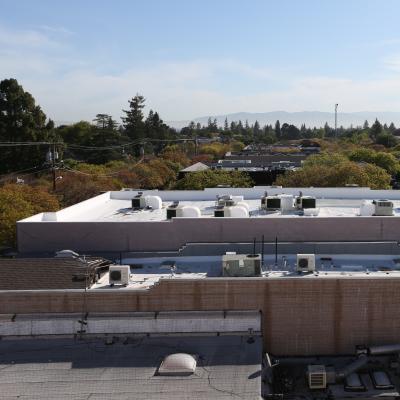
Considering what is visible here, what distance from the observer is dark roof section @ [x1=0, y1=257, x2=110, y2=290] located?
1574 centimetres

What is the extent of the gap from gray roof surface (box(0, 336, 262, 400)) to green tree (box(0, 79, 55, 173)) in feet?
129

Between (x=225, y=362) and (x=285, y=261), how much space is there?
557 centimetres

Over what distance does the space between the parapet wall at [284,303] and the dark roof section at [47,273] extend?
0.50 metres

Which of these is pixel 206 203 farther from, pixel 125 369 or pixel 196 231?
pixel 125 369

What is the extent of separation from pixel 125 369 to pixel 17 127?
140ft

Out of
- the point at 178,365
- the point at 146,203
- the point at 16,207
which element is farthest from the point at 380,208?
the point at 16,207

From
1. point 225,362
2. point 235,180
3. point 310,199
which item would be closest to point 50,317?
point 225,362

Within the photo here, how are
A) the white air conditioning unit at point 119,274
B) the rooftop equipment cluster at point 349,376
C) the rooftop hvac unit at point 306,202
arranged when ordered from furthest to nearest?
the rooftop hvac unit at point 306,202, the white air conditioning unit at point 119,274, the rooftop equipment cluster at point 349,376

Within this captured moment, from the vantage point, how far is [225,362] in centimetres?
1329

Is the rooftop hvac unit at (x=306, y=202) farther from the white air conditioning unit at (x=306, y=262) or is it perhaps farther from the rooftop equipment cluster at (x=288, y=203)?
the white air conditioning unit at (x=306, y=262)

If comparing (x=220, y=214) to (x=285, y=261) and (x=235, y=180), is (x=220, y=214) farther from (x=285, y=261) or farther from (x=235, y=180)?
(x=235, y=180)

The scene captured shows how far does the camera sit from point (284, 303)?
15.4 metres

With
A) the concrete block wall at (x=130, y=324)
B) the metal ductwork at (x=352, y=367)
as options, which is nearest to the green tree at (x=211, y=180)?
the concrete block wall at (x=130, y=324)

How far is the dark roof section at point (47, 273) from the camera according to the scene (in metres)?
15.7
